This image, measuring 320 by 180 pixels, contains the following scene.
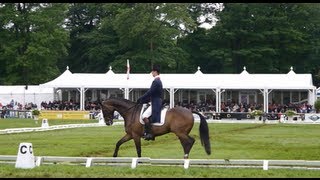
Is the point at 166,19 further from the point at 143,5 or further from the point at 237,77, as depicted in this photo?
the point at 237,77

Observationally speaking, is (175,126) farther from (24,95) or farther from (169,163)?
(24,95)

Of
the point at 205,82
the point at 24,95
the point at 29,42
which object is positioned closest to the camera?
the point at 205,82

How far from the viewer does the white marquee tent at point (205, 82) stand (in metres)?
51.2

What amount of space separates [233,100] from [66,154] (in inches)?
1476

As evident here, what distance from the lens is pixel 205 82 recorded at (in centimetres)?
5284

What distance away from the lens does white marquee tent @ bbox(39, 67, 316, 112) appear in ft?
168

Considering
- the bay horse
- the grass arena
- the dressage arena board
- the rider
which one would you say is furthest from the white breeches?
the dressage arena board

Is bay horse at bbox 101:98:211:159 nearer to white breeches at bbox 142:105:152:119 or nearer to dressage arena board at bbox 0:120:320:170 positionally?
white breeches at bbox 142:105:152:119

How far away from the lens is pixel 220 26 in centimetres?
7775

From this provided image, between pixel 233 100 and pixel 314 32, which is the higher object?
pixel 314 32

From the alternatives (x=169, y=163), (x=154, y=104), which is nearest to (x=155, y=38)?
(x=154, y=104)

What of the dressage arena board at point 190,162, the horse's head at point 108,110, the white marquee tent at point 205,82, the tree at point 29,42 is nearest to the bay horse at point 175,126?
the horse's head at point 108,110

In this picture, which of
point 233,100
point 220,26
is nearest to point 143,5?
A: point 220,26

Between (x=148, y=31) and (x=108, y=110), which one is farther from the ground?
(x=148, y=31)
